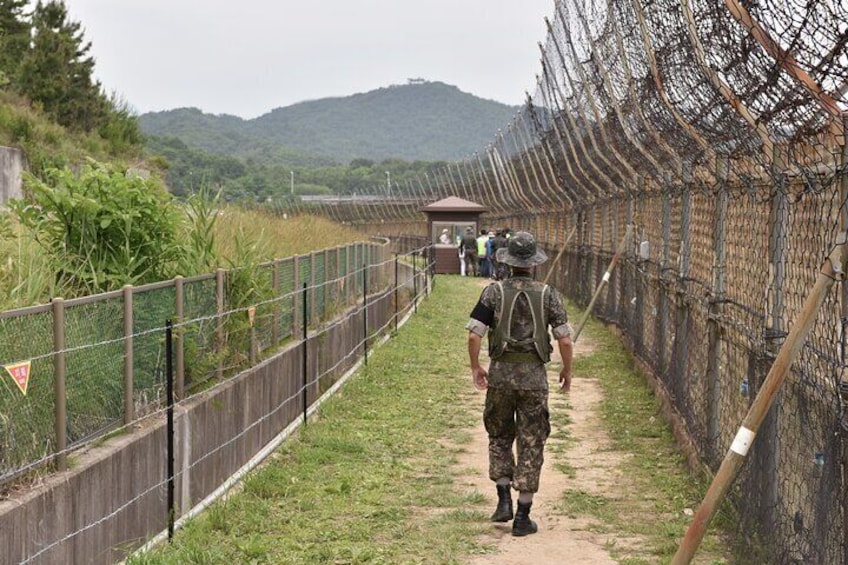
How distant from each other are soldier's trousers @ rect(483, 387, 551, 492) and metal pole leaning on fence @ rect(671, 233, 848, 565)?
9.66 feet

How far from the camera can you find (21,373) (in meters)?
6.12

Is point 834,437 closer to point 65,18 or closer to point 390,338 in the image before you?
point 390,338

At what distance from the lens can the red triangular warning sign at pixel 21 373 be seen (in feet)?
19.9

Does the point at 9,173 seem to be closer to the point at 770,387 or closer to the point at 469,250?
the point at 770,387

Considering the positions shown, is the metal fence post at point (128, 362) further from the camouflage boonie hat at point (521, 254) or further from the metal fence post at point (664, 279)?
the metal fence post at point (664, 279)

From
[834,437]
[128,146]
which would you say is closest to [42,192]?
[834,437]

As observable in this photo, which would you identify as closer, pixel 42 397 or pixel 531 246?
pixel 42 397

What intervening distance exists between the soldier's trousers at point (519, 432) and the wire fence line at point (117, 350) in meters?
2.00

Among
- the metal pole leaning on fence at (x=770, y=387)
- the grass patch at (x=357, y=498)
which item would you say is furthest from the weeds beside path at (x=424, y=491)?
the metal pole leaning on fence at (x=770, y=387)

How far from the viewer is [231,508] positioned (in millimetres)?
8250

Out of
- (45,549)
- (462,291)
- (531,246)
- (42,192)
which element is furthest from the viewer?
(462,291)

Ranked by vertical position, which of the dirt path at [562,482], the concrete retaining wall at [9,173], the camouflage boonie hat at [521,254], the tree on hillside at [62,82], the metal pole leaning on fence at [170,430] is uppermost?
the tree on hillside at [62,82]

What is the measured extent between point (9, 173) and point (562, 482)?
13.5m

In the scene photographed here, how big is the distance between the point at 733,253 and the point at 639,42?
2066 mm
